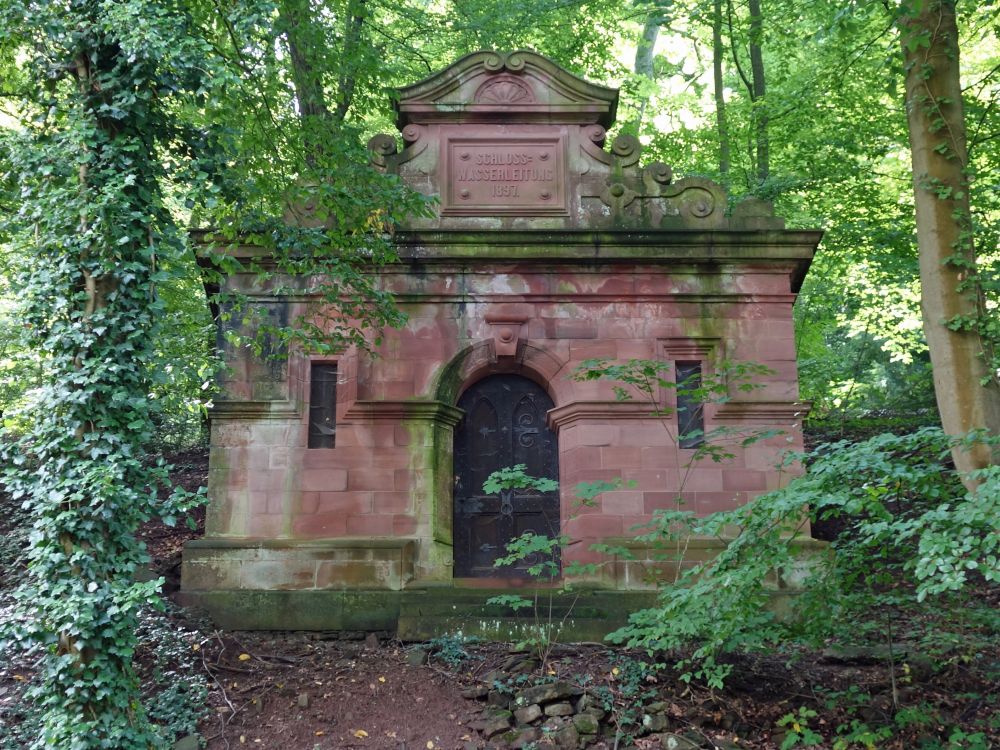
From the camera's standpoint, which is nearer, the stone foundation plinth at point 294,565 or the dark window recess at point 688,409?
the stone foundation plinth at point 294,565

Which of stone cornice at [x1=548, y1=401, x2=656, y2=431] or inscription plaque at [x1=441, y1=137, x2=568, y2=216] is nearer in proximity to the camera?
stone cornice at [x1=548, y1=401, x2=656, y2=431]

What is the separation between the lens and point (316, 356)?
1046cm

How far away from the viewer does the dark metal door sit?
34.1 ft

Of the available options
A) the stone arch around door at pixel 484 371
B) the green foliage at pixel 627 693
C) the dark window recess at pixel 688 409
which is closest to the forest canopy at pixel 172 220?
the stone arch around door at pixel 484 371

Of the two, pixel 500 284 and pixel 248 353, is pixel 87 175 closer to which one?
pixel 248 353

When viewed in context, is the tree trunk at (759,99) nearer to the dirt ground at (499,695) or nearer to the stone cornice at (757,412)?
the stone cornice at (757,412)

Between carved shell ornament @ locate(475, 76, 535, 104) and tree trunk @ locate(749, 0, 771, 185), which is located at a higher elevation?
tree trunk @ locate(749, 0, 771, 185)

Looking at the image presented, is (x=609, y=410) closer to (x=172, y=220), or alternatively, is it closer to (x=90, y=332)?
(x=172, y=220)

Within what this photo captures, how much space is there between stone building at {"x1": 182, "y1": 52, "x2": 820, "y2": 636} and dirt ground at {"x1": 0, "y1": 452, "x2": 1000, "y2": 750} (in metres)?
0.97

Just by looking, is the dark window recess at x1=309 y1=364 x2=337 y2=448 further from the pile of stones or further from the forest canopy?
the pile of stones

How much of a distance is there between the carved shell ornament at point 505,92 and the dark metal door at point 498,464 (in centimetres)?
306

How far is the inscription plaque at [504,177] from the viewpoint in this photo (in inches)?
424

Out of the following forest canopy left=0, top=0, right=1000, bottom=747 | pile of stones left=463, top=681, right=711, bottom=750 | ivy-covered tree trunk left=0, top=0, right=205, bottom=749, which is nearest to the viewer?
ivy-covered tree trunk left=0, top=0, right=205, bottom=749

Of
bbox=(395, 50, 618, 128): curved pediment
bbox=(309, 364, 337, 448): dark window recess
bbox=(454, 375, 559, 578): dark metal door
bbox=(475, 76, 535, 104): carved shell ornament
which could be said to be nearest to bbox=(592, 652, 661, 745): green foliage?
bbox=(454, 375, 559, 578): dark metal door
